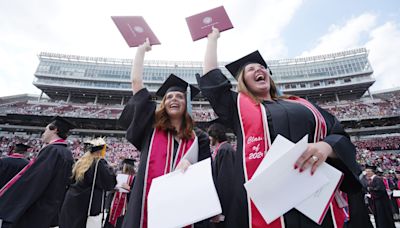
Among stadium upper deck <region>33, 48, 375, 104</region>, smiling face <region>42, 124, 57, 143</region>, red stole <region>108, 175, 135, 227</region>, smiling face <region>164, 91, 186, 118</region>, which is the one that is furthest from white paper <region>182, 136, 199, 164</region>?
stadium upper deck <region>33, 48, 375, 104</region>

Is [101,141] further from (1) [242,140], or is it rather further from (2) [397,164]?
(2) [397,164]

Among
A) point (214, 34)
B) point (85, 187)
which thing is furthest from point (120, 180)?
point (214, 34)

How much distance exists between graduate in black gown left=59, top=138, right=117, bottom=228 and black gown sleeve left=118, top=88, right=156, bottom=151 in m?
2.87

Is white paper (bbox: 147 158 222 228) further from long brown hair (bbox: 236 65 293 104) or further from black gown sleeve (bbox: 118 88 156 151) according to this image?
black gown sleeve (bbox: 118 88 156 151)

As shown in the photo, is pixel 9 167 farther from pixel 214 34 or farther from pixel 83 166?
pixel 214 34

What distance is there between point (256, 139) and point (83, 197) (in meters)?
4.17

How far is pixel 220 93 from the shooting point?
172cm

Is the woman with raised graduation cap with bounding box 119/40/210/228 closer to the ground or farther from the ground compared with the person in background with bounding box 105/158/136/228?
farther from the ground

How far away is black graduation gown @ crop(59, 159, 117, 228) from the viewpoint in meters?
4.12

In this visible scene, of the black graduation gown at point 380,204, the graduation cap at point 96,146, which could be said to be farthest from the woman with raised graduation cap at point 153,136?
the black graduation gown at point 380,204

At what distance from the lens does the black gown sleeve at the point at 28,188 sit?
275 cm

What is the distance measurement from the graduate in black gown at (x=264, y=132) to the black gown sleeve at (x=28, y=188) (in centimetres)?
276

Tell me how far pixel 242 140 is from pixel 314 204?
1.92 ft

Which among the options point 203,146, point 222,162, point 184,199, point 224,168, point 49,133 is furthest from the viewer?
point 222,162
